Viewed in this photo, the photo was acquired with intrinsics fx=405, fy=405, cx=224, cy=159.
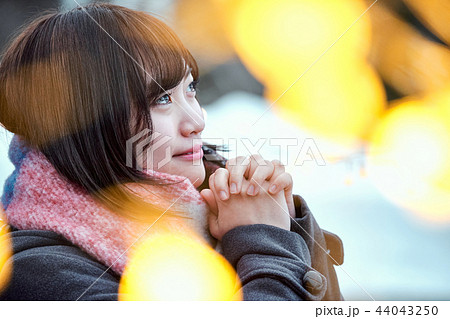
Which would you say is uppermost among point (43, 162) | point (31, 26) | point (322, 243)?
point (31, 26)

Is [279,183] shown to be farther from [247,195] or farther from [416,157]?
[416,157]

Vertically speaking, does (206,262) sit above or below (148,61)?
below

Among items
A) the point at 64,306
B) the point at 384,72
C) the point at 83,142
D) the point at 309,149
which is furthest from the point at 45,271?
the point at 384,72

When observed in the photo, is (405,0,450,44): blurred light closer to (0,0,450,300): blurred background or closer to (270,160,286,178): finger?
(0,0,450,300): blurred background

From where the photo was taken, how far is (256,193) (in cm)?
46

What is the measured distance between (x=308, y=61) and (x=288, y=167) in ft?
0.59

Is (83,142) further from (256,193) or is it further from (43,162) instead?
(256,193)

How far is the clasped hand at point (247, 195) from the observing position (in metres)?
0.45

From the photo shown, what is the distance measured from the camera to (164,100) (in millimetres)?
465

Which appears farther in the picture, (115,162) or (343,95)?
(343,95)

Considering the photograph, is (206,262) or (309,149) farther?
(309,149)

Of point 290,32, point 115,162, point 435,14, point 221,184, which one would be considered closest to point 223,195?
point 221,184

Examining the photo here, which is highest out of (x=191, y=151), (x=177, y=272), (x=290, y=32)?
(x=290, y=32)

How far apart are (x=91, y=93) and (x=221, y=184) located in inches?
6.9
